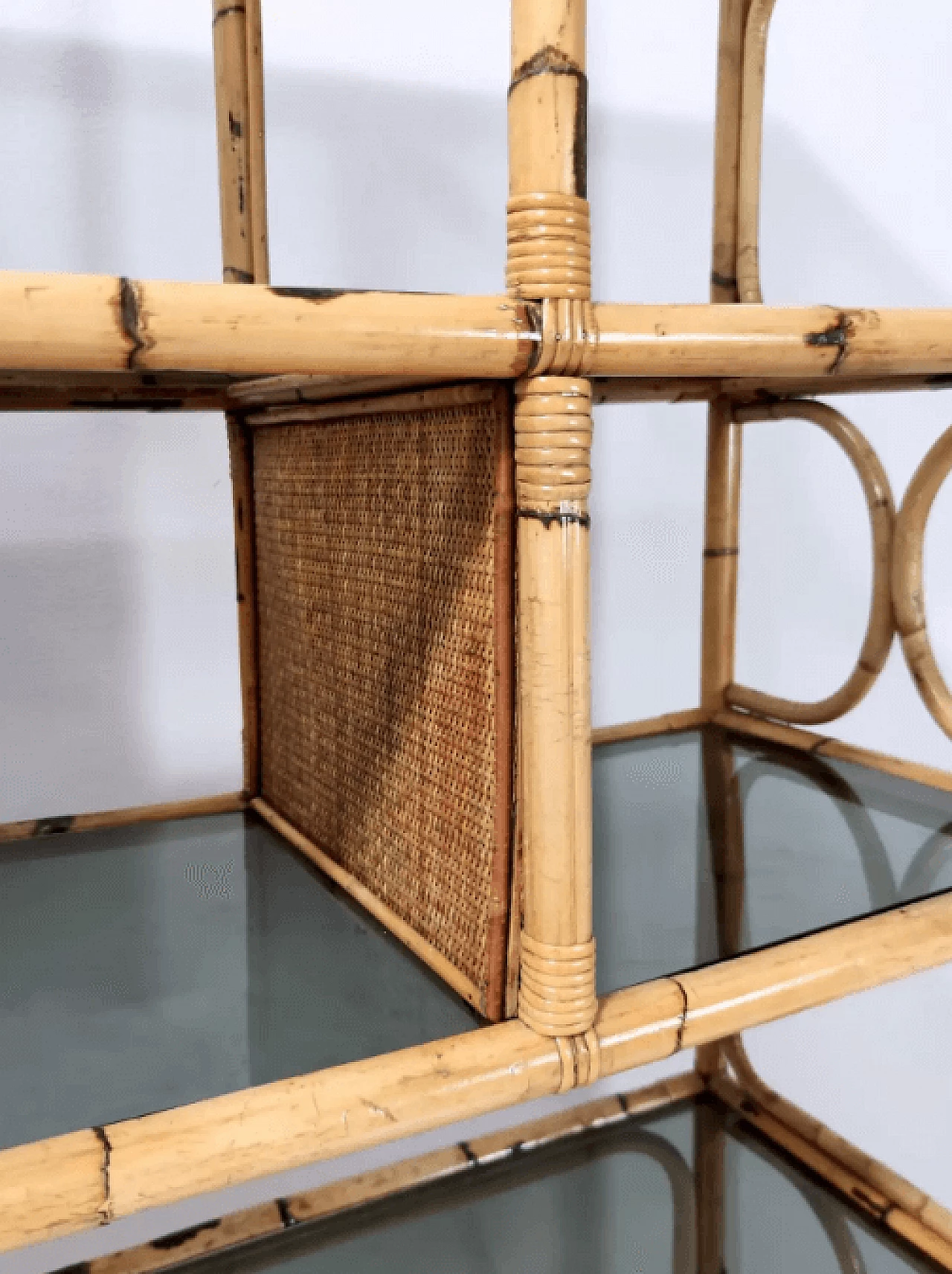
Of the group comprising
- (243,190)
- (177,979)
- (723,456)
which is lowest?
(177,979)

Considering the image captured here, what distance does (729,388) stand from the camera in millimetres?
1090

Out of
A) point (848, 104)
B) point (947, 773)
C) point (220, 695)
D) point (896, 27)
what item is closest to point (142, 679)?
point (220, 695)

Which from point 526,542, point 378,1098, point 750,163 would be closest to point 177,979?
point 378,1098

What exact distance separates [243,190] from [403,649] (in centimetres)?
41

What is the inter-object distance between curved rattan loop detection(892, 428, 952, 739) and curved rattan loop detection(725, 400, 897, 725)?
0.01 m

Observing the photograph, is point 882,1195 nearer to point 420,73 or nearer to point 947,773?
point 947,773

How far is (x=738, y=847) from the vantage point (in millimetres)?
911

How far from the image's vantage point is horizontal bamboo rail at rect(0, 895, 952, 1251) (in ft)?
1.66

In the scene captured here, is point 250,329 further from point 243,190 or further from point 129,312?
point 243,190

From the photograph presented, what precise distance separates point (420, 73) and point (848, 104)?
0.61m

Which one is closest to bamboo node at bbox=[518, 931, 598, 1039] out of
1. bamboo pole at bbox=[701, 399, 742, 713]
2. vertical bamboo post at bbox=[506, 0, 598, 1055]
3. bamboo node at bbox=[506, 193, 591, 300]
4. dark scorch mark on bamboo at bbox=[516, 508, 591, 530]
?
vertical bamboo post at bbox=[506, 0, 598, 1055]

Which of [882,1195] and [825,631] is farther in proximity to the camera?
[825,631]

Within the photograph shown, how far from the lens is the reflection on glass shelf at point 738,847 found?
0.75m

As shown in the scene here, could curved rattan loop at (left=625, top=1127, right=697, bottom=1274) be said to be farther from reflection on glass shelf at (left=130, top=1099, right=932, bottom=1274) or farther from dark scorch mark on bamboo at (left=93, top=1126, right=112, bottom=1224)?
dark scorch mark on bamboo at (left=93, top=1126, right=112, bottom=1224)
